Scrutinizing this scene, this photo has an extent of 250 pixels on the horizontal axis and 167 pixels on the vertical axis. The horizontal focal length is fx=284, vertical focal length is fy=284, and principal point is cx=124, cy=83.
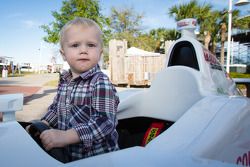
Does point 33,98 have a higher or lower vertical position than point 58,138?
lower

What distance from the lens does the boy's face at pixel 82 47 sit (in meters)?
1.38

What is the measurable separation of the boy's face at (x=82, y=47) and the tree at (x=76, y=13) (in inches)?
606

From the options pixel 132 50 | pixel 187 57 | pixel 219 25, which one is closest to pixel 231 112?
pixel 187 57

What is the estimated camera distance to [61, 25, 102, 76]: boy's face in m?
1.38

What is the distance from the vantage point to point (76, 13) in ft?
53.8

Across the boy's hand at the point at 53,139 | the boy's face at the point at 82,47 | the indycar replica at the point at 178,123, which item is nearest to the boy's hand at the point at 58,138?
the boy's hand at the point at 53,139

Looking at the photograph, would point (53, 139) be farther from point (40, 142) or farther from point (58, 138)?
point (40, 142)

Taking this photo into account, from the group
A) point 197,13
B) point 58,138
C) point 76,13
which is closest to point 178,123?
point 58,138

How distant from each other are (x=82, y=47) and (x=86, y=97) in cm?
25

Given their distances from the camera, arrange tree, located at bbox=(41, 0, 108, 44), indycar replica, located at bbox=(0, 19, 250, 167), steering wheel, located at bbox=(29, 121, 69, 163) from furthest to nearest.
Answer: tree, located at bbox=(41, 0, 108, 44) < steering wheel, located at bbox=(29, 121, 69, 163) < indycar replica, located at bbox=(0, 19, 250, 167)

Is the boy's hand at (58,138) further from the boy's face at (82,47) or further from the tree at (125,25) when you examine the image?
the tree at (125,25)

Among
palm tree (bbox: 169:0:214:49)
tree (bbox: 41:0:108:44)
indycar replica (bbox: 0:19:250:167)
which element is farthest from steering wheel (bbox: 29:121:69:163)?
palm tree (bbox: 169:0:214:49)

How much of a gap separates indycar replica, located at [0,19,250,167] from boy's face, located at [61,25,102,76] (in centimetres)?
33

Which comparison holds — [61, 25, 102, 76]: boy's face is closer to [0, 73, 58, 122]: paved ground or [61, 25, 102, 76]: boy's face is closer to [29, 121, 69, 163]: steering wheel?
[29, 121, 69, 163]: steering wheel
